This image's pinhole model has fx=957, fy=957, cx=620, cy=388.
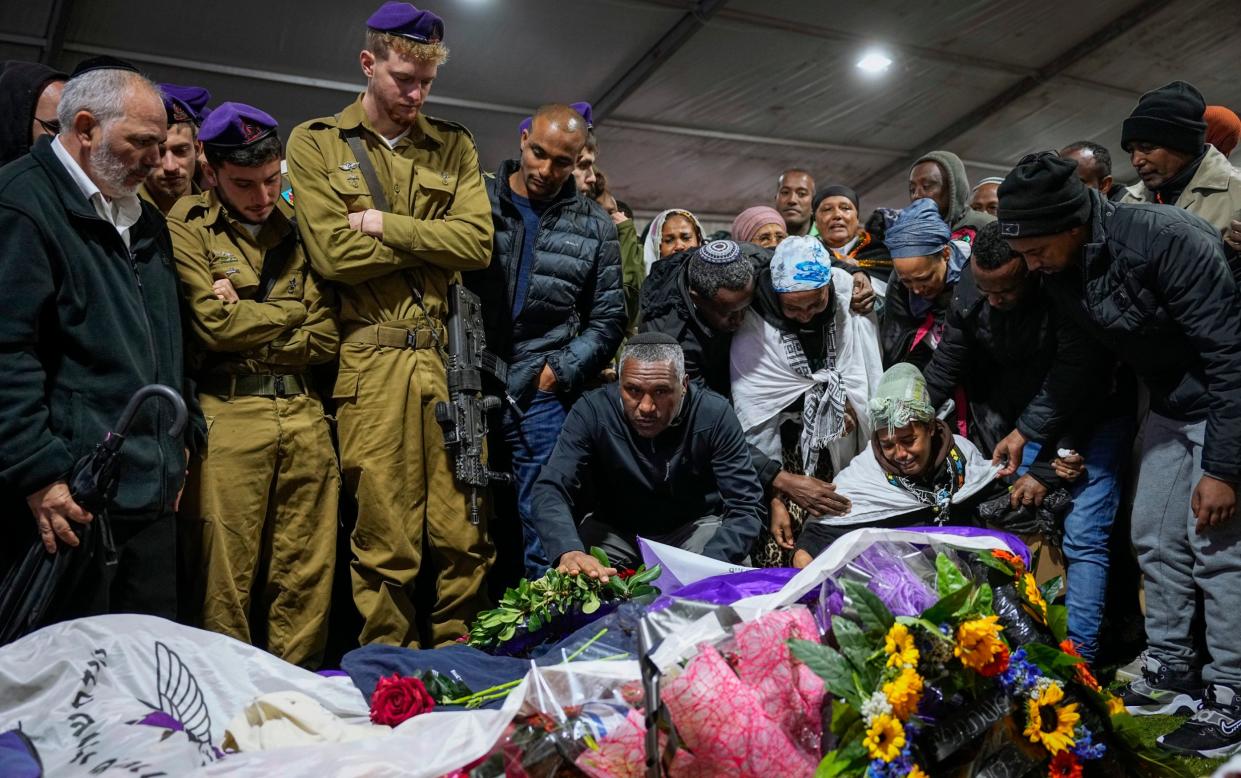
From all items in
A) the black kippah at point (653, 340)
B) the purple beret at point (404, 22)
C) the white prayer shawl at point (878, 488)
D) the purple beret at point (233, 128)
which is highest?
the purple beret at point (404, 22)

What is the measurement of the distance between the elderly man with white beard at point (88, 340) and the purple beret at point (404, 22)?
0.91 metres

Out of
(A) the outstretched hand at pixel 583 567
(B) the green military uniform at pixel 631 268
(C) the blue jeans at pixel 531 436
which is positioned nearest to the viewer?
(A) the outstretched hand at pixel 583 567

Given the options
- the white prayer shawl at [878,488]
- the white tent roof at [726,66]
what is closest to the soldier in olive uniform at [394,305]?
the white prayer shawl at [878,488]

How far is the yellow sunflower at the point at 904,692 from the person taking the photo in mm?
1783

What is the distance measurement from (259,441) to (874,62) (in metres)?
5.76

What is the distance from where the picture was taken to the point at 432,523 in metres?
3.38

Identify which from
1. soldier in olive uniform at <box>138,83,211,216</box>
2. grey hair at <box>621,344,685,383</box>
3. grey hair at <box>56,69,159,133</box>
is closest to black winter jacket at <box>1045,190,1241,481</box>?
grey hair at <box>621,344,685,383</box>

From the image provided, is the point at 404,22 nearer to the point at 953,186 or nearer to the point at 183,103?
the point at 183,103

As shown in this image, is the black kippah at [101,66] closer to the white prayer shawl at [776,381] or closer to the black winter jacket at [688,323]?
the black winter jacket at [688,323]

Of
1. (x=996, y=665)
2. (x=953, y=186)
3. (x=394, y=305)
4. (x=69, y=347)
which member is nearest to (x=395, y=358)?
(x=394, y=305)

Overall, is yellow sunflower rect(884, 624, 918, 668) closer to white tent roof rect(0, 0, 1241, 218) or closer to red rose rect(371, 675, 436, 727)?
red rose rect(371, 675, 436, 727)

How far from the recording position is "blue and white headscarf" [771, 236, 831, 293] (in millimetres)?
3961

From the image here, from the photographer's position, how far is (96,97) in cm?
264

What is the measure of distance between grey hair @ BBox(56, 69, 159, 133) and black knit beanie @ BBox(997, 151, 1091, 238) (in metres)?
2.79
